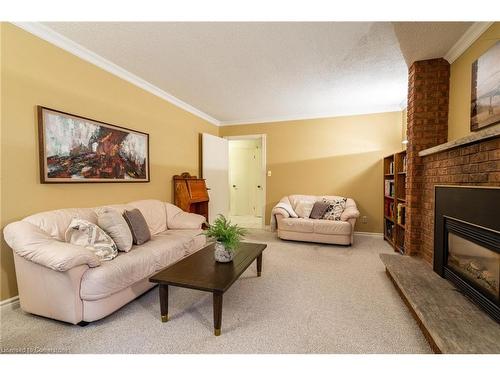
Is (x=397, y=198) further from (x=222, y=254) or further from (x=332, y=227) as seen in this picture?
(x=222, y=254)

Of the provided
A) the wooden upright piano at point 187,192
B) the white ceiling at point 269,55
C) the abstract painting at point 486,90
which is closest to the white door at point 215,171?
the wooden upright piano at point 187,192

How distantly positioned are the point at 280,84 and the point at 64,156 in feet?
8.91

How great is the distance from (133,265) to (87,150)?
4.67 ft

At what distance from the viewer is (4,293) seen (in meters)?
1.94

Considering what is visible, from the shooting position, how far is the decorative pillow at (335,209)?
4.11 meters

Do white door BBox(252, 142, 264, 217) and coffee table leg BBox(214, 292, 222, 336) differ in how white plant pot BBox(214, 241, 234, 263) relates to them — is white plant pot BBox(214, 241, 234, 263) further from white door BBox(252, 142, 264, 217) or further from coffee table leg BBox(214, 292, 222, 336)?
white door BBox(252, 142, 264, 217)

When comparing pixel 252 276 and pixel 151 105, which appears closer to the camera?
pixel 252 276

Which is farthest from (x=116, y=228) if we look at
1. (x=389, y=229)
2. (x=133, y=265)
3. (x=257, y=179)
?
(x=257, y=179)

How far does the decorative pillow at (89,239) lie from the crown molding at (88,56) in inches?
67.0

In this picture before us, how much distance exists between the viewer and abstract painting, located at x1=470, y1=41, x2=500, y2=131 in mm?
1689

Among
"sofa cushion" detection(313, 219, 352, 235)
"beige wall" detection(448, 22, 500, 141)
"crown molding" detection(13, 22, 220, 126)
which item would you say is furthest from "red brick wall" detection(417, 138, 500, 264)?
"crown molding" detection(13, 22, 220, 126)

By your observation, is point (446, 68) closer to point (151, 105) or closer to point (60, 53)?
point (151, 105)
